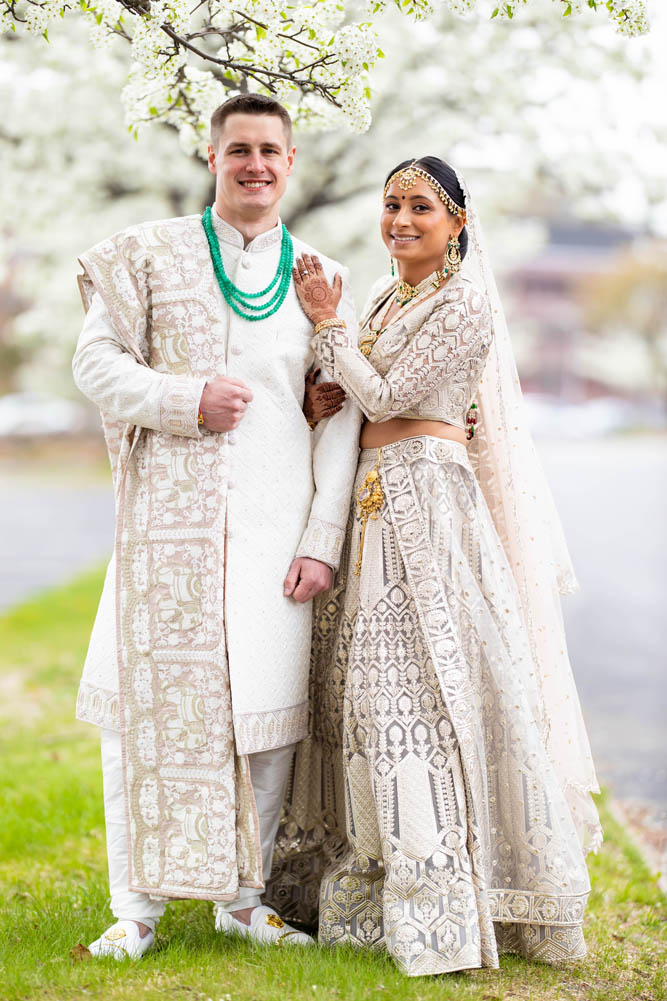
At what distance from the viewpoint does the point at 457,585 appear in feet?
10.8

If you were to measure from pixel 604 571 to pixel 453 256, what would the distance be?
32.3ft

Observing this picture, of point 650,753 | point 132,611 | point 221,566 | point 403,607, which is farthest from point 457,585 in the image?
point 650,753

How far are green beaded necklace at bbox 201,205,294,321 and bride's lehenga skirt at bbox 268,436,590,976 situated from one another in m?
0.54

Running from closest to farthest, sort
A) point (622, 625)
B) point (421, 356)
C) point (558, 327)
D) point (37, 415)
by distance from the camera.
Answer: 1. point (421, 356)
2. point (622, 625)
3. point (37, 415)
4. point (558, 327)

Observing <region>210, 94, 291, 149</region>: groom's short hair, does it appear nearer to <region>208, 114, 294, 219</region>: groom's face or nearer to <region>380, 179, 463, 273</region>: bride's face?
<region>208, 114, 294, 219</region>: groom's face

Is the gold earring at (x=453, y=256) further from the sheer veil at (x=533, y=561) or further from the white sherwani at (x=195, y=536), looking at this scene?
the white sherwani at (x=195, y=536)

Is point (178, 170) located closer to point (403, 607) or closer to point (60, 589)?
point (60, 589)

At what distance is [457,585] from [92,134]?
700cm

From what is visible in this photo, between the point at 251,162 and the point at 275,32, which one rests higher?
the point at 275,32

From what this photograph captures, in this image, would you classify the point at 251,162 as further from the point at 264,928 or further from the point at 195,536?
the point at 264,928

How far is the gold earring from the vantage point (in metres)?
3.32

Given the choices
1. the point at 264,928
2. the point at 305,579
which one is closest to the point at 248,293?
the point at 305,579

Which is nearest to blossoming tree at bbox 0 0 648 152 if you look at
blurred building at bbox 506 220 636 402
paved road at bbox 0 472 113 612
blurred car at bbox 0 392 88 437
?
paved road at bbox 0 472 113 612

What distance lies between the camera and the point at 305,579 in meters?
3.27
